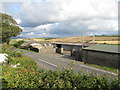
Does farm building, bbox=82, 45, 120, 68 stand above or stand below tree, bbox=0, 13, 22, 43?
below

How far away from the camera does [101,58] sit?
64.8 ft

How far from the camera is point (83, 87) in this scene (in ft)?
14.3

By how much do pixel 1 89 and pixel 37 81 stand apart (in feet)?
6.78

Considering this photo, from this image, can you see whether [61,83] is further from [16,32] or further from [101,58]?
[16,32]

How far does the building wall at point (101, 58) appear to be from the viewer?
58.7 feet

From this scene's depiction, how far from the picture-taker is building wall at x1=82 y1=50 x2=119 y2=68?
17.9 m

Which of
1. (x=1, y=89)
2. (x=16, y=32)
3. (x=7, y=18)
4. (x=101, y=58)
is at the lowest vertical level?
(x=101, y=58)

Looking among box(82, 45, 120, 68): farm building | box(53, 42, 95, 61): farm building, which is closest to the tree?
box(53, 42, 95, 61): farm building

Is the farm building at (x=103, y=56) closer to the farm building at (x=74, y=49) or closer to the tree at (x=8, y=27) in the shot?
the farm building at (x=74, y=49)

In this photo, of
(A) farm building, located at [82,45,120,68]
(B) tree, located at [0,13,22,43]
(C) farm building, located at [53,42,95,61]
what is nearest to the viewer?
(A) farm building, located at [82,45,120,68]

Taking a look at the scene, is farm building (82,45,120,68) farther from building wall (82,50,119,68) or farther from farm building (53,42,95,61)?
farm building (53,42,95,61)

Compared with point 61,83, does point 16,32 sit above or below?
above

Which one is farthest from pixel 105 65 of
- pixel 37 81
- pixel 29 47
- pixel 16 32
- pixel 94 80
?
pixel 29 47

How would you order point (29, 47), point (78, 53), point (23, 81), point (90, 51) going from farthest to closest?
1. point (29, 47)
2. point (78, 53)
3. point (90, 51)
4. point (23, 81)
